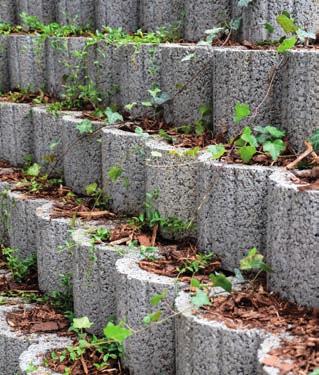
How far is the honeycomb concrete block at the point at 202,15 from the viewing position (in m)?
3.39

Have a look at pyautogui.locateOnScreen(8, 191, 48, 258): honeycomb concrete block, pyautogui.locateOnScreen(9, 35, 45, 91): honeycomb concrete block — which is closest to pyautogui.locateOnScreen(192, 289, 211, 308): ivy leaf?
pyautogui.locateOnScreen(8, 191, 48, 258): honeycomb concrete block

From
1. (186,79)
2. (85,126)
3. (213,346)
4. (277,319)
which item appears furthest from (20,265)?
(277,319)

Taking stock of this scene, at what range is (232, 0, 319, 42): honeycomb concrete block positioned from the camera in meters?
3.08

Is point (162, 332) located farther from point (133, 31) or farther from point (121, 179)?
point (133, 31)

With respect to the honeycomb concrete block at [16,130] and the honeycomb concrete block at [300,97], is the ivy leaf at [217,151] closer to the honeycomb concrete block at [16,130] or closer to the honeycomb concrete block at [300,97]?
the honeycomb concrete block at [300,97]

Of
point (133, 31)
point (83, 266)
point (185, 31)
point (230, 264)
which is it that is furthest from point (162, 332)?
point (133, 31)

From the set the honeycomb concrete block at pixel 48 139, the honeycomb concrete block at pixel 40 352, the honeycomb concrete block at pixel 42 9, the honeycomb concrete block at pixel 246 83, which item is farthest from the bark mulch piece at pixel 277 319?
the honeycomb concrete block at pixel 42 9

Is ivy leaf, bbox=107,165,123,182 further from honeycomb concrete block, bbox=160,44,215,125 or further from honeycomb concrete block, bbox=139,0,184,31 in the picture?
honeycomb concrete block, bbox=139,0,184,31

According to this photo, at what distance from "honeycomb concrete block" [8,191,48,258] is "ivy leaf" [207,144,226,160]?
3.73ft

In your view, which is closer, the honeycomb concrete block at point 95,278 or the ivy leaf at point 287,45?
the ivy leaf at point 287,45

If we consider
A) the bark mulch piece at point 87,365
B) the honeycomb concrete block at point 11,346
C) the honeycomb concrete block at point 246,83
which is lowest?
the honeycomb concrete block at point 11,346

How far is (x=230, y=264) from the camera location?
286 cm

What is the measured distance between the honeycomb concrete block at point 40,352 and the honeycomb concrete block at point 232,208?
728 millimetres

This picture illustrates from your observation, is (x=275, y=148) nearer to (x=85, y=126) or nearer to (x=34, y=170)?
(x=85, y=126)
